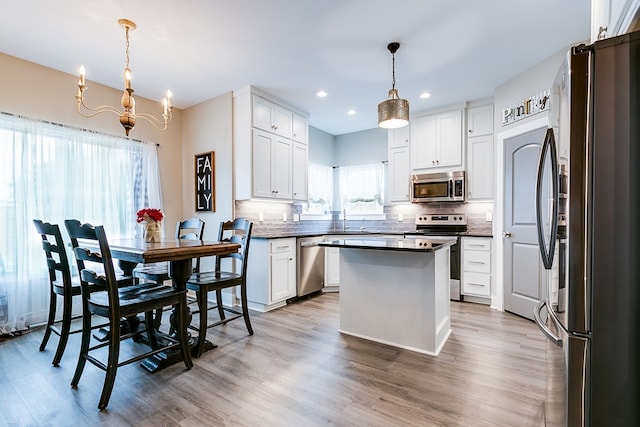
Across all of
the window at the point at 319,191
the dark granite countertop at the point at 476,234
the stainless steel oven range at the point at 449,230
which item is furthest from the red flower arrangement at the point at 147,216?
the dark granite countertop at the point at 476,234

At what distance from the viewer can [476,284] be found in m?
3.97

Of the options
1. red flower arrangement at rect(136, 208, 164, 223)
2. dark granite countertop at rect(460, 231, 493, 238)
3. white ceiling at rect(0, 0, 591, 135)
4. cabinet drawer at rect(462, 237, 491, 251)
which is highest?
white ceiling at rect(0, 0, 591, 135)

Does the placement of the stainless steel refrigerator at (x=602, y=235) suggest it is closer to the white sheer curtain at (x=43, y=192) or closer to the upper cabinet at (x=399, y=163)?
the upper cabinet at (x=399, y=163)

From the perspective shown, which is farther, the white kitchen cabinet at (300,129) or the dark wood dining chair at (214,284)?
the white kitchen cabinet at (300,129)

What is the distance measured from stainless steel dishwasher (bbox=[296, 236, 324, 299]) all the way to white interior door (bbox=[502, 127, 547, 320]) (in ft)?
7.60

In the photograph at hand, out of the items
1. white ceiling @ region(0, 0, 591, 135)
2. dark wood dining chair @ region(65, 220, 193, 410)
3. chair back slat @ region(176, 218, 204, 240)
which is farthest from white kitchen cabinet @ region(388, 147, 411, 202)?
dark wood dining chair @ region(65, 220, 193, 410)

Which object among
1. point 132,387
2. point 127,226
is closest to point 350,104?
point 127,226

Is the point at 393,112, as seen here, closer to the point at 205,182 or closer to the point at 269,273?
the point at 269,273

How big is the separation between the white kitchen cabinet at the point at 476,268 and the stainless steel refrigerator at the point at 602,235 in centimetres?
295

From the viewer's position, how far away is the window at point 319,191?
537 cm

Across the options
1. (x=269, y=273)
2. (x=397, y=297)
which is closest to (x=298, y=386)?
(x=397, y=297)

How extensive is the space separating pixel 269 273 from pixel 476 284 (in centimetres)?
263

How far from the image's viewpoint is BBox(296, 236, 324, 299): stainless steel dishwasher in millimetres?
4055

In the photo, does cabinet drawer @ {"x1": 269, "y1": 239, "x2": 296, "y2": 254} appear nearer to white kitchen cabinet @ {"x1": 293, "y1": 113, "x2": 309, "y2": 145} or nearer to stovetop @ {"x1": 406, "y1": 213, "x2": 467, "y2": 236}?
white kitchen cabinet @ {"x1": 293, "y1": 113, "x2": 309, "y2": 145}
